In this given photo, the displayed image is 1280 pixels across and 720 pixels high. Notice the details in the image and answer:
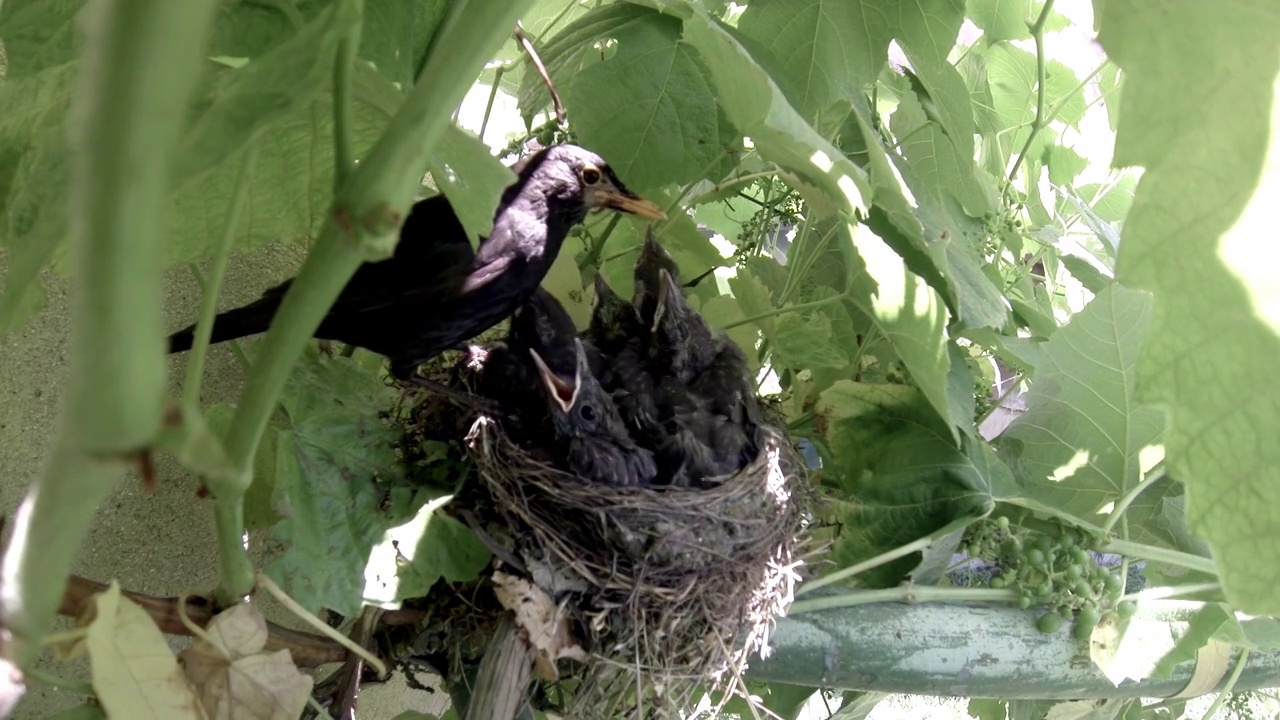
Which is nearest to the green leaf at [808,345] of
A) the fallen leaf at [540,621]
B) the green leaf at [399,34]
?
the fallen leaf at [540,621]

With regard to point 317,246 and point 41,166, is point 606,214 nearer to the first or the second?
point 41,166

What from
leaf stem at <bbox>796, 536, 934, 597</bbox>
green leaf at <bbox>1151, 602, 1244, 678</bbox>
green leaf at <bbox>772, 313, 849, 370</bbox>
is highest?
green leaf at <bbox>772, 313, 849, 370</bbox>

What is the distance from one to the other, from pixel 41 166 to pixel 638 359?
101 centimetres

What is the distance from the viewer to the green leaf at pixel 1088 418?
3.60ft

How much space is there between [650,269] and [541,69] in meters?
0.37

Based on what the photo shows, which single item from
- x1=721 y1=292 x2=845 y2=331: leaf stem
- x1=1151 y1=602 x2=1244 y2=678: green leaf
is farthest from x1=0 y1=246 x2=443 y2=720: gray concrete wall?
x1=1151 y1=602 x2=1244 y2=678: green leaf

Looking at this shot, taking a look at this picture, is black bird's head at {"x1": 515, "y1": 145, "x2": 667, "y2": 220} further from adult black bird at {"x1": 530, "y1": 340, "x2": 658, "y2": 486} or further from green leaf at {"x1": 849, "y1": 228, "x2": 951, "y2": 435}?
green leaf at {"x1": 849, "y1": 228, "x2": 951, "y2": 435}

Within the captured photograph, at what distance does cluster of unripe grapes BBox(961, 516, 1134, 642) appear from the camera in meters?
1.06

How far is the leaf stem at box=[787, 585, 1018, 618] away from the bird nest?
29 millimetres

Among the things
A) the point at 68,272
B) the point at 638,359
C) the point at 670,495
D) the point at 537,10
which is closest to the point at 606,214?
the point at 638,359

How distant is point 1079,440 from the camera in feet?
3.90

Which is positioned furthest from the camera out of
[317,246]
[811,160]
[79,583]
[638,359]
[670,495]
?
[638,359]

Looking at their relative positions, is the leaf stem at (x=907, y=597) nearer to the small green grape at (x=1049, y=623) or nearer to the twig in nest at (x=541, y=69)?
the small green grape at (x=1049, y=623)

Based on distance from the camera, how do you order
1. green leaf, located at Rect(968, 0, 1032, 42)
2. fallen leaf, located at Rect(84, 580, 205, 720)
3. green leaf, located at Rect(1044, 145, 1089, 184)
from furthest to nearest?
green leaf, located at Rect(1044, 145, 1089, 184) → green leaf, located at Rect(968, 0, 1032, 42) → fallen leaf, located at Rect(84, 580, 205, 720)
